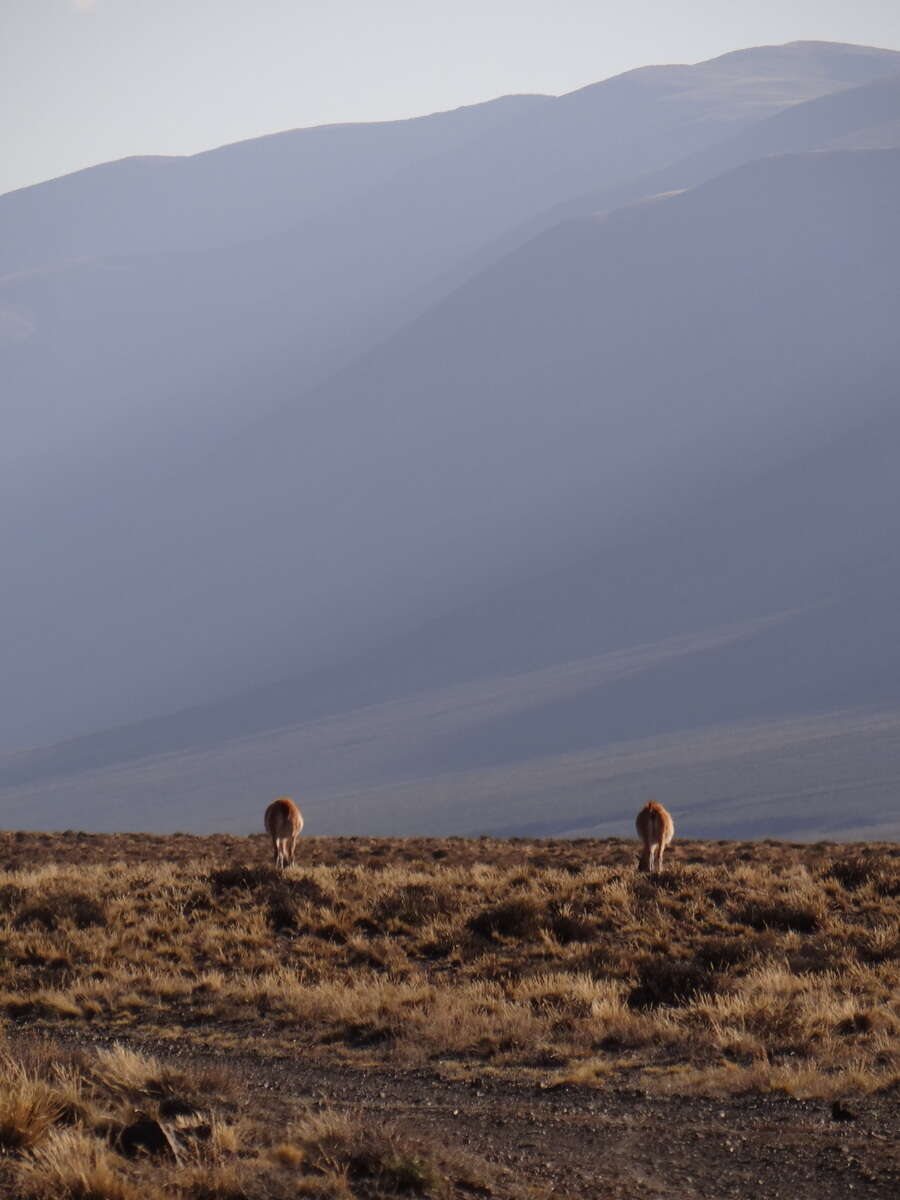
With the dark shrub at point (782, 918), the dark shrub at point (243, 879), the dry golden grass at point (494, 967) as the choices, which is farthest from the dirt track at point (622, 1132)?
the dark shrub at point (243, 879)

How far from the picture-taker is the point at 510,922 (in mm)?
14547

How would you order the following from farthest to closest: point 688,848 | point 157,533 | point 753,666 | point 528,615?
point 157,533
point 528,615
point 753,666
point 688,848

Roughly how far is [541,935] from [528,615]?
121866 millimetres

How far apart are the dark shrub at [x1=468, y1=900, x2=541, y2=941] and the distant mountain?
57.0 m

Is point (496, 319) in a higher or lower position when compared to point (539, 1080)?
higher

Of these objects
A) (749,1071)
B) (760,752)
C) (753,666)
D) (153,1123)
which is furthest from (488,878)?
(753,666)

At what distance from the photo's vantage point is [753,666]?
114 meters

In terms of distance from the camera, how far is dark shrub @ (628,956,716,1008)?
11484 mm

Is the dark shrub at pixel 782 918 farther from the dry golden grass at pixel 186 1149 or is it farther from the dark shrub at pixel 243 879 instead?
the dry golden grass at pixel 186 1149

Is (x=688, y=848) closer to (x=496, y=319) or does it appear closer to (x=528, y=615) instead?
(x=528, y=615)

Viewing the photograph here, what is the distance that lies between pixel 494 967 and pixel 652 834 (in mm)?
5993

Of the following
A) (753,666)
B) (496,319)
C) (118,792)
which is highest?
(496,319)

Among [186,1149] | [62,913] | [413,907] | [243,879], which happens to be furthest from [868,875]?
[186,1149]

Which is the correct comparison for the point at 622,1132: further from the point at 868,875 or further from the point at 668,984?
the point at 868,875
